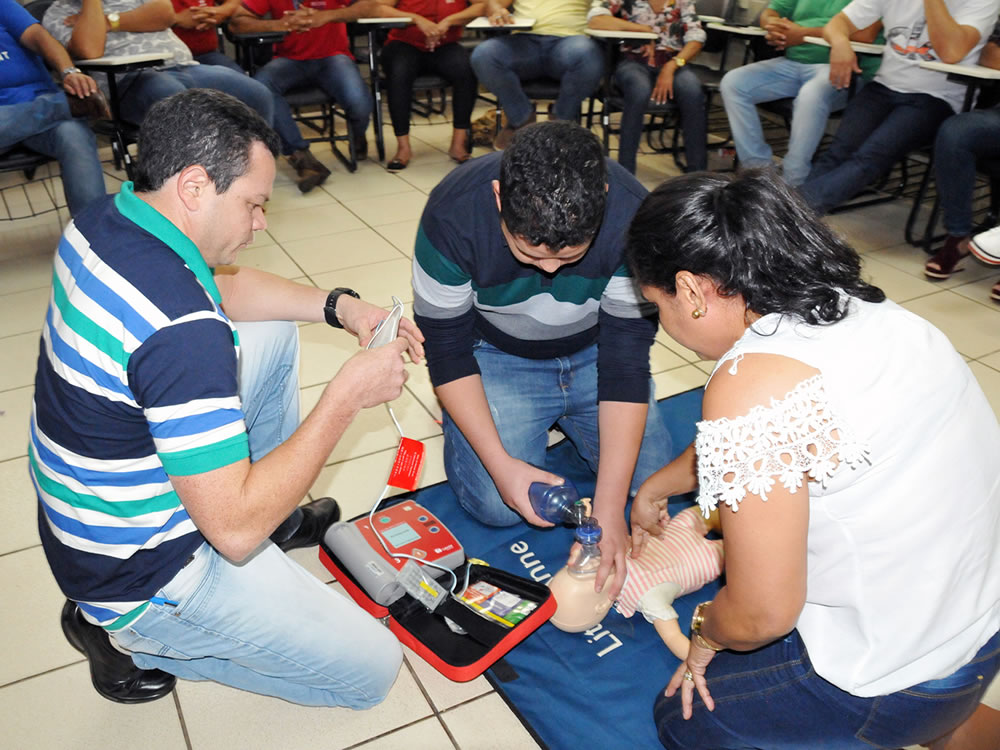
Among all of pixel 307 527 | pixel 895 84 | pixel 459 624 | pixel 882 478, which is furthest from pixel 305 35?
pixel 882 478

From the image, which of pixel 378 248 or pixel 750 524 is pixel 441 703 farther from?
pixel 378 248

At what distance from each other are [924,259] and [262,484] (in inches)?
132

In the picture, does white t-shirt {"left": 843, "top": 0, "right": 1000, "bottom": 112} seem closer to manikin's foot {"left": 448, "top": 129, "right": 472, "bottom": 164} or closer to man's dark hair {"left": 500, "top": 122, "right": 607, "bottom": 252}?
manikin's foot {"left": 448, "top": 129, "right": 472, "bottom": 164}

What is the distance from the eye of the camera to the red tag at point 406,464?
68.4 inches

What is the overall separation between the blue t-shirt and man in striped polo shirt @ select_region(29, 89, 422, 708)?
250 centimetres

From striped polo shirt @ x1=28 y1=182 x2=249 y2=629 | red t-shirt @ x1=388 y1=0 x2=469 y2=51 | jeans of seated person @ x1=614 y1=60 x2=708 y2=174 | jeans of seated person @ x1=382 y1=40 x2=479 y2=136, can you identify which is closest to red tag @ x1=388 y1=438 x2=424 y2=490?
striped polo shirt @ x1=28 y1=182 x2=249 y2=629

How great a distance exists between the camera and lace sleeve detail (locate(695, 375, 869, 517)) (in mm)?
986

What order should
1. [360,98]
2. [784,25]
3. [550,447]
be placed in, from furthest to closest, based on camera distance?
1. [360,98]
2. [784,25]
3. [550,447]

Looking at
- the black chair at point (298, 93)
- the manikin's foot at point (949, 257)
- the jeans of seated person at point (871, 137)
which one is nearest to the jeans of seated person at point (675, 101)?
the jeans of seated person at point (871, 137)

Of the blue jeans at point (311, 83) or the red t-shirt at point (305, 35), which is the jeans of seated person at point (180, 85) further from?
the red t-shirt at point (305, 35)

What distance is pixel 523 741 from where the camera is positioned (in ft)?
5.07

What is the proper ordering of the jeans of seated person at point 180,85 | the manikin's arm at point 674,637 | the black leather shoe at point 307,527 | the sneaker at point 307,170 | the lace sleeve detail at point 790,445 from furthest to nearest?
the sneaker at point 307,170 < the jeans of seated person at point 180,85 < the black leather shoe at point 307,527 < the manikin's arm at point 674,637 < the lace sleeve detail at point 790,445

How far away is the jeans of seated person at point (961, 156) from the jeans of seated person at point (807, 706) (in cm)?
264

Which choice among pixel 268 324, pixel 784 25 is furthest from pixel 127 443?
pixel 784 25
